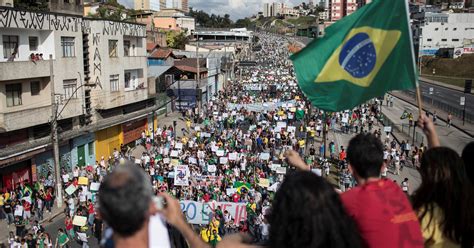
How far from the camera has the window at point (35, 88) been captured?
90.6 feet

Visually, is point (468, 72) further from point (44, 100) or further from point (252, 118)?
point (44, 100)

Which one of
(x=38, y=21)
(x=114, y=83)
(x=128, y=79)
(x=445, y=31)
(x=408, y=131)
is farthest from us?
(x=445, y=31)

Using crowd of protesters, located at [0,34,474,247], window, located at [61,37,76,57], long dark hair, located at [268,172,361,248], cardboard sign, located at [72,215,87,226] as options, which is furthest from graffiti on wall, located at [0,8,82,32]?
long dark hair, located at [268,172,361,248]

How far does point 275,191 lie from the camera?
8.23 m

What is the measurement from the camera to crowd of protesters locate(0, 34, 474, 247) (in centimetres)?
296

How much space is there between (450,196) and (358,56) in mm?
2626

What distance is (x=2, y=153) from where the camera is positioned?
23.3 m

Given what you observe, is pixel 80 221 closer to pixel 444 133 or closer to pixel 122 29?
pixel 122 29

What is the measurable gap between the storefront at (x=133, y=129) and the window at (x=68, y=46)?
7.42 metres

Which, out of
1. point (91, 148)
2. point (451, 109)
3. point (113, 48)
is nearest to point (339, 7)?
point (451, 109)

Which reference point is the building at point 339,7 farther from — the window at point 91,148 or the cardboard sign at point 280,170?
the cardboard sign at point 280,170

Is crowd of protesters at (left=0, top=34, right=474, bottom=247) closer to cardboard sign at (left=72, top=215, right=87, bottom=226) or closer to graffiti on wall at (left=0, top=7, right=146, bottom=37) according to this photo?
cardboard sign at (left=72, top=215, right=87, bottom=226)

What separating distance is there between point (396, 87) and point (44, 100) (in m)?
25.6

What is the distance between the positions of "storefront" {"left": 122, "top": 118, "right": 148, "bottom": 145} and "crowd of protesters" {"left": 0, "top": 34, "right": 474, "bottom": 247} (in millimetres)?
1047
